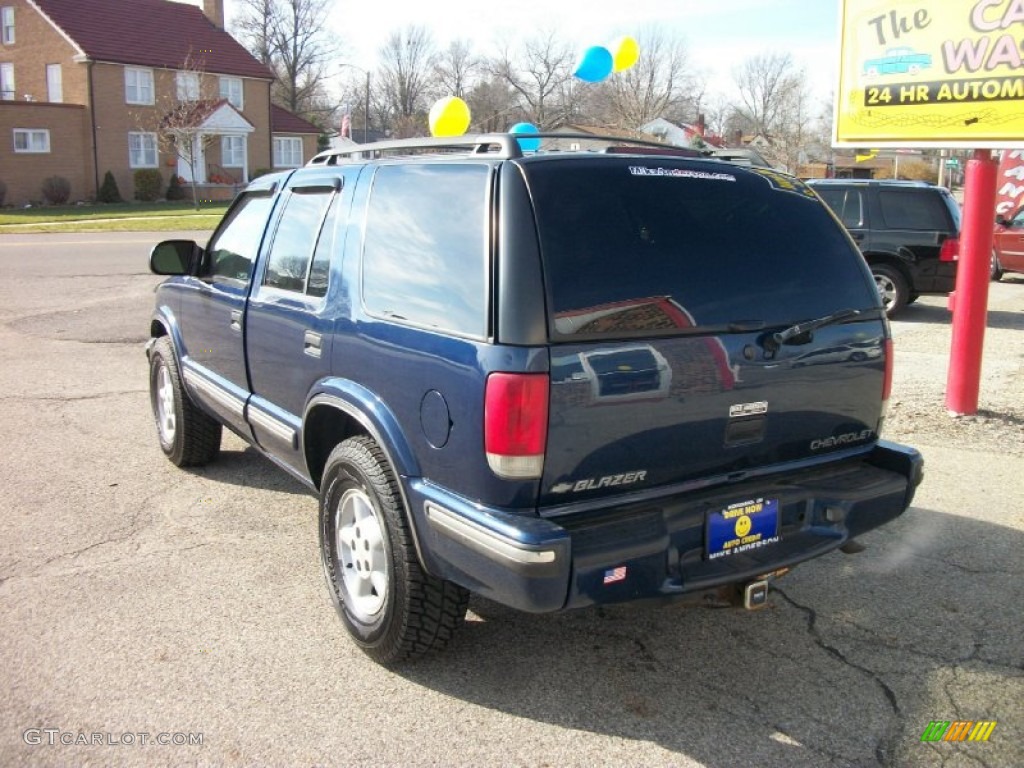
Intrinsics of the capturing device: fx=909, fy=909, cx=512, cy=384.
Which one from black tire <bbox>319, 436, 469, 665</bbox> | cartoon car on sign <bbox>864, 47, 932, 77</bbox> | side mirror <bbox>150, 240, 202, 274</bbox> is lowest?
black tire <bbox>319, 436, 469, 665</bbox>

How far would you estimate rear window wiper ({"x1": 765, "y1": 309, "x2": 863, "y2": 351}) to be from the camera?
10.8ft

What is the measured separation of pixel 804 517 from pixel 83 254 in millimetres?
18850

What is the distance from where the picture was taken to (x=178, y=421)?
5.64 meters

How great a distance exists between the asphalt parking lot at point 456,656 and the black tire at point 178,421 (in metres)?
0.17

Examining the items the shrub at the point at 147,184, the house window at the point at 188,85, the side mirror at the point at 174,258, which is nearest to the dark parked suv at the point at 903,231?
the side mirror at the point at 174,258

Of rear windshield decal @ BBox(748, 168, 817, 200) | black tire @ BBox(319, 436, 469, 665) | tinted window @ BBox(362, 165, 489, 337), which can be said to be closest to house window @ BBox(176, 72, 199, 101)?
tinted window @ BBox(362, 165, 489, 337)

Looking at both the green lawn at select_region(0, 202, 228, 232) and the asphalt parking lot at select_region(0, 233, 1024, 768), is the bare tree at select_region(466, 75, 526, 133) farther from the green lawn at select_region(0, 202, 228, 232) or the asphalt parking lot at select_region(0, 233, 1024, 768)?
the asphalt parking lot at select_region(0, 233, 1024, 768)

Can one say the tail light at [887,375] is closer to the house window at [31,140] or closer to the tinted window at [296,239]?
the tinted window at [296,239]

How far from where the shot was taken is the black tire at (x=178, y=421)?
560 cm

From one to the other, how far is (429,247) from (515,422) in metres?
0.83

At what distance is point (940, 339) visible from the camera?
36.3 ft

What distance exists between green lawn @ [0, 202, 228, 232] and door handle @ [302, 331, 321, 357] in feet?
80.4

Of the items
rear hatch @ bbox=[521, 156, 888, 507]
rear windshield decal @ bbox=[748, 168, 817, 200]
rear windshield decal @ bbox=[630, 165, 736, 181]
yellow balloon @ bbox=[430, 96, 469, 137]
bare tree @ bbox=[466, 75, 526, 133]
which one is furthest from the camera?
bare tree @ bbox=[466, 75, 526, 133]

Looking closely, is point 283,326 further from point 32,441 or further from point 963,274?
point 963,274
